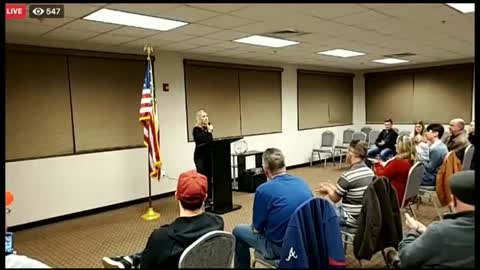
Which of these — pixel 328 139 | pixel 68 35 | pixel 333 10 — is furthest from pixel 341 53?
pixel 68 35

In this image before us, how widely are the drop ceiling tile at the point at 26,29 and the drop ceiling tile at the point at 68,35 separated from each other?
12cm

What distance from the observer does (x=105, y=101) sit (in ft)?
17.6

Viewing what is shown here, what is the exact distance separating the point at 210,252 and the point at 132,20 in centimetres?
305

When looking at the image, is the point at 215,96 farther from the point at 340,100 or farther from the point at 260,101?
the point at 340,100

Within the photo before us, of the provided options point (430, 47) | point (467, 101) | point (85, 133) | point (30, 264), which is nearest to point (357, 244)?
point (30, 264)

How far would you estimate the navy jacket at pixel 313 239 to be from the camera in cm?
215

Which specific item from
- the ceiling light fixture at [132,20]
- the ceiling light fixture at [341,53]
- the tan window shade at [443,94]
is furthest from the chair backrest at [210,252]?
the tan window shade at [443,94]

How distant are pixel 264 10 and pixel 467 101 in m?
7.10

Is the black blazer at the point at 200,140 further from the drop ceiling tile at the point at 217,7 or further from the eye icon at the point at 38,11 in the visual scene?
the eye icon at the point at 38,11

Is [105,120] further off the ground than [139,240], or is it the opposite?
[105,120]

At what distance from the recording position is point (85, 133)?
5.20m

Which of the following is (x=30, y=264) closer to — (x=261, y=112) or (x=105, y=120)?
(x=105, y=120)

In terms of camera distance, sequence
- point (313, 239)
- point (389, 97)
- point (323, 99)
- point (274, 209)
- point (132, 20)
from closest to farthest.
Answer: point (313, 239) → point (274, 209) → point (132, 20) → point (323, 99) → point (389, 97)

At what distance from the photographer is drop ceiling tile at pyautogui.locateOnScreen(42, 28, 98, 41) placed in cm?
432
